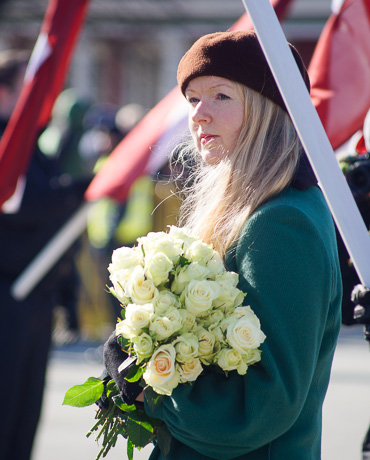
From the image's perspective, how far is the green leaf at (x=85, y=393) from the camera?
7.14ft

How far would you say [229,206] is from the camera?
2195mm

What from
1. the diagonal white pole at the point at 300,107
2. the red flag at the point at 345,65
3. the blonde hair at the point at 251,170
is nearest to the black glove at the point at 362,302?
the diagonal white pole at the point at 300,107

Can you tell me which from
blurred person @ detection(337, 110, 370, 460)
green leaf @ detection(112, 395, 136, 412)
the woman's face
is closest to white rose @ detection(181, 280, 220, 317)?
green leaf @ detection(112, 395, 136, 412)

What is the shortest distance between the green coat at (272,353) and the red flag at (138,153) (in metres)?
2.72

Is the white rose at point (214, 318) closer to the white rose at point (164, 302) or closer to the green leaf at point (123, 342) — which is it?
the white rose at point (164, 302)

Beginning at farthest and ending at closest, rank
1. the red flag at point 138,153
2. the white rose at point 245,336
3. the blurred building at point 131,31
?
the blurred building at point 131,31 → the red flag at point 138,153 → the white rose at point 245,336

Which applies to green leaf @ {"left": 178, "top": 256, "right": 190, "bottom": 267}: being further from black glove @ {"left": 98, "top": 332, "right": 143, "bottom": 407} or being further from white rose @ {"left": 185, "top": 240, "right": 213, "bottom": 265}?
black glove @ {"left": 98, "top": 332, "right": 143, "bottom": 407}

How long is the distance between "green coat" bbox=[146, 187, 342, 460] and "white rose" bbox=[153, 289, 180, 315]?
0.18m

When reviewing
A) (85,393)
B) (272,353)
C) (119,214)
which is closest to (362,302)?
(272,353)

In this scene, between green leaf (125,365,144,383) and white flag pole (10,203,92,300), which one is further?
white flag pole (10,203,92,300)

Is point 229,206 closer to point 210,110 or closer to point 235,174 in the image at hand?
point 235,174

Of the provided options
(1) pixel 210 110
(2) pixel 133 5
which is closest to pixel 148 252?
(1) pixel 210 110

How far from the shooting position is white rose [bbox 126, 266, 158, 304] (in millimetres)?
2004

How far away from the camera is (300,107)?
6.68 ft
